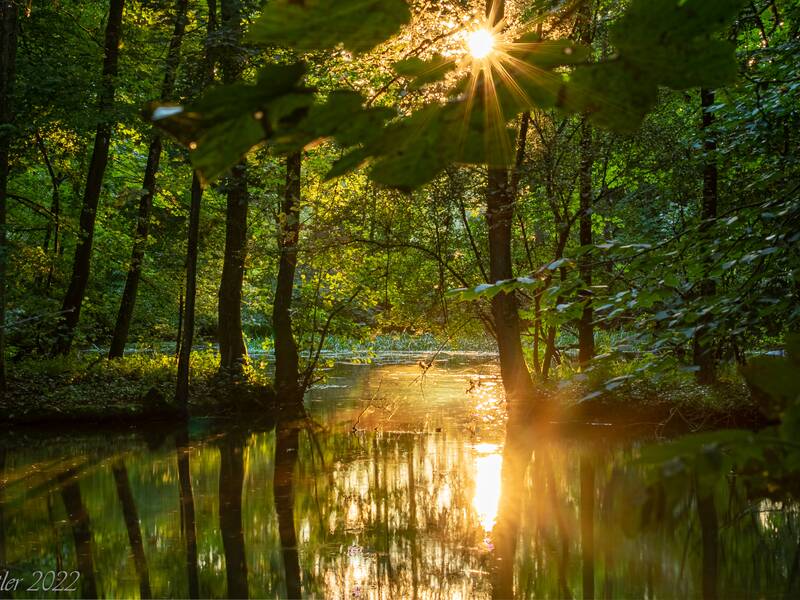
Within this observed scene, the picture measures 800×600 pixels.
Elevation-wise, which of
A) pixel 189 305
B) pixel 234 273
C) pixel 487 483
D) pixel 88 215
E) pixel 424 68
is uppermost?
pixel 88 215

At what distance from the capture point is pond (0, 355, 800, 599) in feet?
20.3

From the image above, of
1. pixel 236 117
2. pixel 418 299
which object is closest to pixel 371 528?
pixel 418 299

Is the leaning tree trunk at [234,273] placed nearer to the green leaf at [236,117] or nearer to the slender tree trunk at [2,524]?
the slender tree trunk at [2,524]

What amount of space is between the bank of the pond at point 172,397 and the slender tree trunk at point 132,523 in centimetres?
333

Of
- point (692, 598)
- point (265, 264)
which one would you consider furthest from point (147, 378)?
point (692, 598)

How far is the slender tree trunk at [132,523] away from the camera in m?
6.23

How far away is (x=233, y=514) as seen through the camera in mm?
8344

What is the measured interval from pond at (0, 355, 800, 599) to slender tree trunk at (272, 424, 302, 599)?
3cm

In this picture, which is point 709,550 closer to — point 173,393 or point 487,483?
point 487,483

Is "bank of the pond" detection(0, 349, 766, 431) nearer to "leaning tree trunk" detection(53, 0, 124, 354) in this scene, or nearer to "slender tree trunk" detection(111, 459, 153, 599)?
"leaning tree trunk" detection(53, 0, 124, 354)

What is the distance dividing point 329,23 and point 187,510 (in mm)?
8690

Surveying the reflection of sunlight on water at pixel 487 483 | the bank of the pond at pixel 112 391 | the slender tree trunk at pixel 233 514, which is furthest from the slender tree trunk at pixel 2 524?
the reflection of sunlight on water at pixel 487 483

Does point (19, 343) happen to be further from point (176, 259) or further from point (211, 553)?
point (211, 553)

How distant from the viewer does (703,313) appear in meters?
2.21
